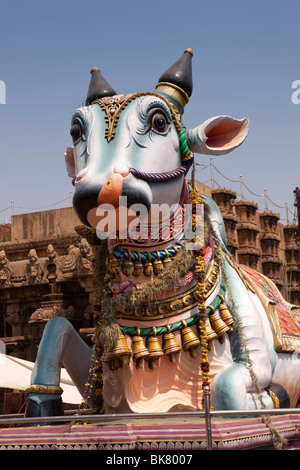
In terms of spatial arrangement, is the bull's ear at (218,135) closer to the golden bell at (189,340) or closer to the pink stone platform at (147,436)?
the golden bell at (189,340)

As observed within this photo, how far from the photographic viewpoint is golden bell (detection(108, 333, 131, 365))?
3.84 metres

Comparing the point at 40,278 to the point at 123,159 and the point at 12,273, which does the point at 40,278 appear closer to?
the point at 12,273

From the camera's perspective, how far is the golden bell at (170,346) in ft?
A: 12.6

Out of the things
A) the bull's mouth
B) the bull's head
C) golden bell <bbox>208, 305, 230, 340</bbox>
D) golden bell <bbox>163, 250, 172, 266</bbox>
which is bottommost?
golden bell <bbox>208, 305, 230, 340</bbox>

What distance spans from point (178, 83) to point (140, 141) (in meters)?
0.62

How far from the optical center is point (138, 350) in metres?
3.87

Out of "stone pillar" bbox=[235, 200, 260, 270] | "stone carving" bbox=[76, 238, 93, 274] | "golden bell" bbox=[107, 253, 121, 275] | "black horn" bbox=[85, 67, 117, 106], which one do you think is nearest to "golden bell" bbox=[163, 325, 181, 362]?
"golden bell" bbox=[107, 253, 121, 275]

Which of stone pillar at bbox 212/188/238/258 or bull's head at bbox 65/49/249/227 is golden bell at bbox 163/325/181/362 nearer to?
bull's head at bbox 65/49/249/227

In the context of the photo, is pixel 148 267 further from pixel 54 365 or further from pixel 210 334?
pixel 54 365

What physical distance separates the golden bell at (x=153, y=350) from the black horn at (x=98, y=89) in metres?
1.55

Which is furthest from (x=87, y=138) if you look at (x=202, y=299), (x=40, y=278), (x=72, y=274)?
(x=40, y=278)

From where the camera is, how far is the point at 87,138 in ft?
12.9

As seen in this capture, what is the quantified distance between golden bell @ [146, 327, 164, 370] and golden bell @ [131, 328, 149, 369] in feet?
0.09

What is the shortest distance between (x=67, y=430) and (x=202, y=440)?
0.68 metres
